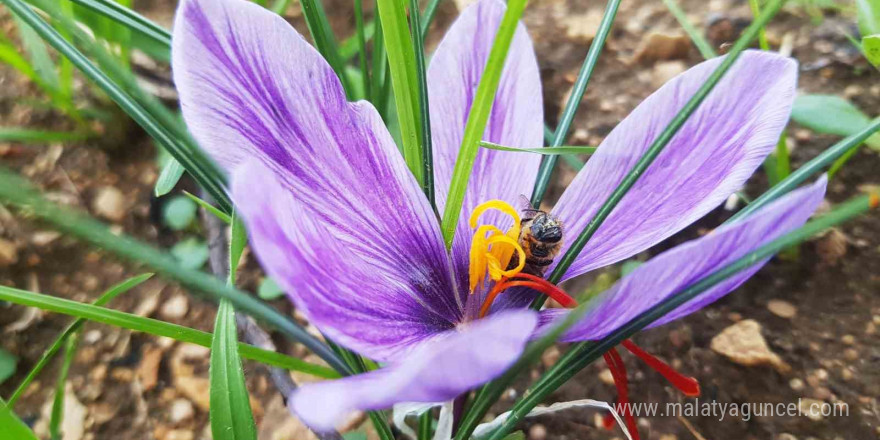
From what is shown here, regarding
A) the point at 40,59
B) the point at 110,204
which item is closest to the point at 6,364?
the point at 110,204

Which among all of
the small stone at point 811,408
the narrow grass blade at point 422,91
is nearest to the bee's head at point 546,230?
the narrow grass blade at point 422,91

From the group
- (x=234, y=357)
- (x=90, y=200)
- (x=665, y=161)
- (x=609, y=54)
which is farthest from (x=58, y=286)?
(x=609, y=54)

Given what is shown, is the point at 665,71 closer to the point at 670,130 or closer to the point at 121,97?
the point at 670,130

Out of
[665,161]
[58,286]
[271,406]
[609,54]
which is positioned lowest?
[271,406]

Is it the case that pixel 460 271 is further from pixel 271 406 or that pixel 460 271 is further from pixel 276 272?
pixel 271 406

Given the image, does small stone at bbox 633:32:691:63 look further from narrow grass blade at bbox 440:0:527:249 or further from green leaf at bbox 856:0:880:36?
narrow grass blade at bbox 440:0:527:249

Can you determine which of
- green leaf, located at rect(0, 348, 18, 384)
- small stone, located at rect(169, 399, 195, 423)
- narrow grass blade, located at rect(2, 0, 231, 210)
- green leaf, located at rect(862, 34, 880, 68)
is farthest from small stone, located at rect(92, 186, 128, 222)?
green leaf, located at rect(862, 34, 880, 68)
